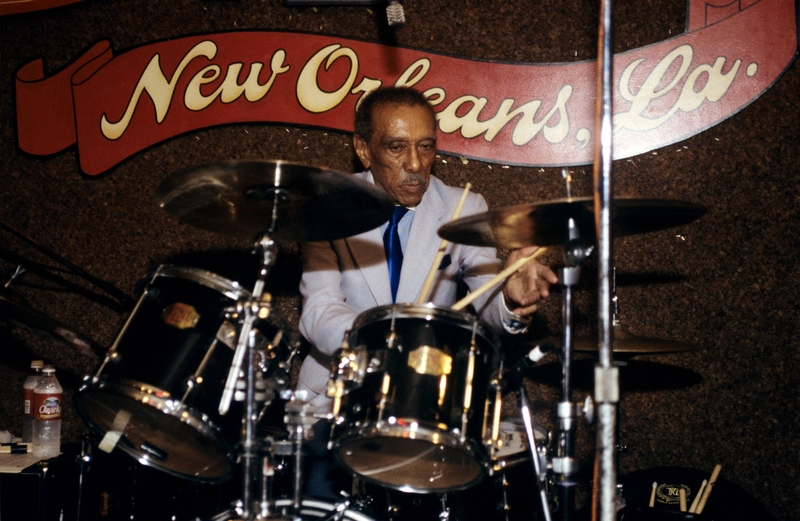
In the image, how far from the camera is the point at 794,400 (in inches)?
112

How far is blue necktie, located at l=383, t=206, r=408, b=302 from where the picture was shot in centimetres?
257

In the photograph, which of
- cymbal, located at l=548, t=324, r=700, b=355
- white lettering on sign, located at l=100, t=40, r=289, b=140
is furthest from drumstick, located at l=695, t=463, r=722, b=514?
white lettering on sign, located at l=100, t=40, r=289, b=140

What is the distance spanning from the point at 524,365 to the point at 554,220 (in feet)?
1.21

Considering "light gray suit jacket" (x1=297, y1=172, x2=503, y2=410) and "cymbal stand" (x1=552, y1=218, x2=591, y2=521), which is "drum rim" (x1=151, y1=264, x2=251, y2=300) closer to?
"light gray suit jacket" (x1=297, y1=172, x2=503, y2=410)

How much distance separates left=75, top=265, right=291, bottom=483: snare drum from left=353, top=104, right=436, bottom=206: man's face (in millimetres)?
899

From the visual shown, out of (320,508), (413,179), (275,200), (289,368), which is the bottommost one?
(320,508)

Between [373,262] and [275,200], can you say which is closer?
[275,200]

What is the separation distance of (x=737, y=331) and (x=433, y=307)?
1.73 meters

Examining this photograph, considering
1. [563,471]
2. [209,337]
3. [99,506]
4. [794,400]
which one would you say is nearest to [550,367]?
[794,400]

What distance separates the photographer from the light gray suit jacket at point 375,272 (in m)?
2.47

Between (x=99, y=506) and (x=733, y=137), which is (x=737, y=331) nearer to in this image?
(x=733, y=137)

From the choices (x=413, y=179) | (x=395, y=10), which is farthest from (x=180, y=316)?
(x=413, y=179)

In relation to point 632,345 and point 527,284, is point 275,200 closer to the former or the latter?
point 527,284

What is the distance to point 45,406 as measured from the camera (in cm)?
283
